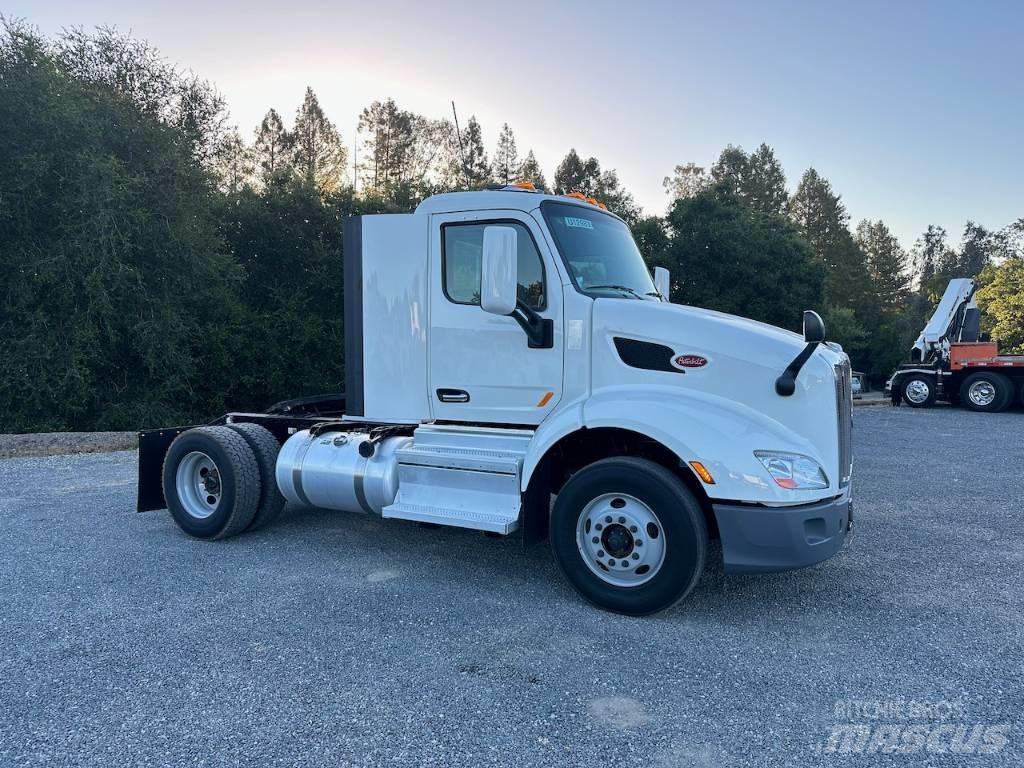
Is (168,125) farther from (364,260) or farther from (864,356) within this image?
(864,356)

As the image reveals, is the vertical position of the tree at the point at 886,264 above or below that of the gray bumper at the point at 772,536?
above

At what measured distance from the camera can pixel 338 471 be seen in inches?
217

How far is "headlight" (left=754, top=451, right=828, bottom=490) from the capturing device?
13.2 feet

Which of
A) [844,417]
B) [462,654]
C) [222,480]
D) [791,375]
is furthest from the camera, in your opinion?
[222,480]

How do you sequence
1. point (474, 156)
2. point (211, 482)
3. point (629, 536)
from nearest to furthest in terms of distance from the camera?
point (629, 536) → point (211, 482) → point (474, 156)

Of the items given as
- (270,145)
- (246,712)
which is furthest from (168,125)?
(270,145)

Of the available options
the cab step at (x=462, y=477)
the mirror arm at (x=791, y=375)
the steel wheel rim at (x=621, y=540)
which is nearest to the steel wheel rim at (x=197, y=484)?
the cab step at (x=462, y=477)

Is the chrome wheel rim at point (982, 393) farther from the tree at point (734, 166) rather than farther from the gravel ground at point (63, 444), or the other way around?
the tree at point (734, 166)

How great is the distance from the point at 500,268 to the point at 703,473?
176 cm

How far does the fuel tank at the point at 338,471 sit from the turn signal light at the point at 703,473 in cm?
225

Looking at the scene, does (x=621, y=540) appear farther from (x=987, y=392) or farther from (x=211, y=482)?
(x=987, y=392)

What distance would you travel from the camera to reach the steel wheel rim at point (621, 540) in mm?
4219

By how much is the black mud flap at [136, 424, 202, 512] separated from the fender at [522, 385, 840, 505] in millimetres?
4065

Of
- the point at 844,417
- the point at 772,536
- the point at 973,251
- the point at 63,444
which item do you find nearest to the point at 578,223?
the point at 844,417
